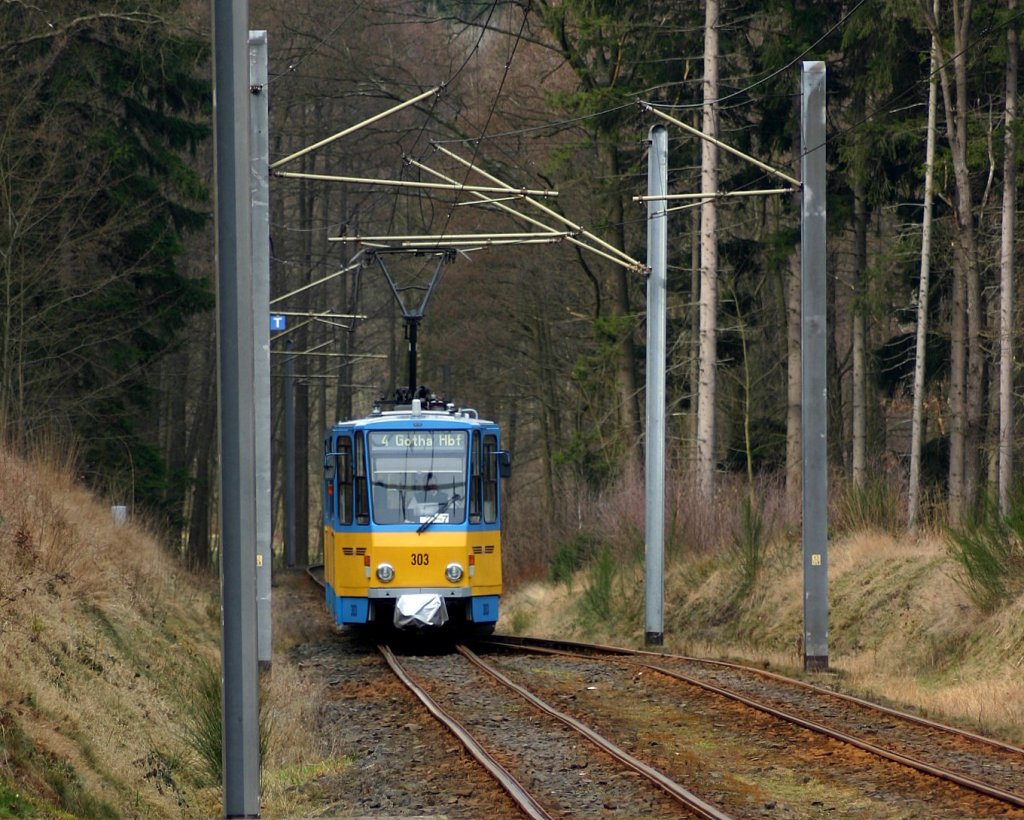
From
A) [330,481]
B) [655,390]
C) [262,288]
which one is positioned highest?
[262,288]

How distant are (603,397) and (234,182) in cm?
2992

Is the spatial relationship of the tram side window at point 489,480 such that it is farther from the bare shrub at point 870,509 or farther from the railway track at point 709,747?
the bare shrub at point 870,509

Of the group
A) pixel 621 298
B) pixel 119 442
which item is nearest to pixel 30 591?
pixel 119 442

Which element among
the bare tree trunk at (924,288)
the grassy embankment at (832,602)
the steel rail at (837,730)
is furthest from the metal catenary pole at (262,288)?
the bare tree trunk at (924,288)

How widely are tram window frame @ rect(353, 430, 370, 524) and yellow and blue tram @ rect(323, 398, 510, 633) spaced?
13mm

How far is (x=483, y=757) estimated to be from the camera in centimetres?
1176

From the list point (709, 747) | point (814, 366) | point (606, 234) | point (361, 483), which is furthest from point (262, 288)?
point (606, 234)

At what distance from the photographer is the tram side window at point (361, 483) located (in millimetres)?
21141

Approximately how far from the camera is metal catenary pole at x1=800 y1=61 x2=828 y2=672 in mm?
17656

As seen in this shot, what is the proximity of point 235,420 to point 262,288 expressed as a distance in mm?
9760

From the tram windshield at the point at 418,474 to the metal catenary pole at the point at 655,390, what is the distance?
7.99 feet

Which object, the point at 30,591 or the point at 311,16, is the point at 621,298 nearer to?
the point at 311,16

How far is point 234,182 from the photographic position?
7.85m

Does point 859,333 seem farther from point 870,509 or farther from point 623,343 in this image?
point 870,509
